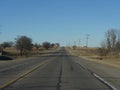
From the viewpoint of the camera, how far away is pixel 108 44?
135000 mm

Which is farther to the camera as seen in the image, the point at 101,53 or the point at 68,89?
the point at 101,53

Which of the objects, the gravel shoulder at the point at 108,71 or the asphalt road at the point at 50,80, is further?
the gravel shoulder at the point at 108,71

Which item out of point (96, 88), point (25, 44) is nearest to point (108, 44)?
point (25, 44)

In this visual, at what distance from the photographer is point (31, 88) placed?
15242mm

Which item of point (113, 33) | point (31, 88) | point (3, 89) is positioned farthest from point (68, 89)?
point (113, 33)

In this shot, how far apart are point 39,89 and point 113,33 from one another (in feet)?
434

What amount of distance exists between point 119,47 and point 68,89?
97645 millimetres

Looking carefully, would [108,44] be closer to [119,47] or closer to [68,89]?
[119,47]

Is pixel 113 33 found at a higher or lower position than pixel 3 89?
higher

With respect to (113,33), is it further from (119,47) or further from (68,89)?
(68,89)

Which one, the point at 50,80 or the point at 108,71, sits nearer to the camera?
the point at 50,80

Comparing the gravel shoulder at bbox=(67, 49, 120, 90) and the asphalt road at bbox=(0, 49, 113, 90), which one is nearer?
the asphalt road at bbox=(0, 49, 113, 90)

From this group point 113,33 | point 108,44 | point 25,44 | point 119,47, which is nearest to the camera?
point 119,47

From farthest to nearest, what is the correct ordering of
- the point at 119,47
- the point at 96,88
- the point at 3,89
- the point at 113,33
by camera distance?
the point at 113,33 → the point at 119,47 → the point at 96,88 → the point at 3,89
